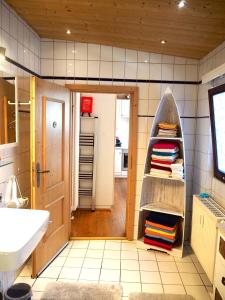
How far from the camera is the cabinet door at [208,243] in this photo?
2.04 meters

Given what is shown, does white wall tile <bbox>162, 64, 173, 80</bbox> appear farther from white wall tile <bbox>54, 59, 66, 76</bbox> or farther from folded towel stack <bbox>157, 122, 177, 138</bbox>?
white wall tile <bbox>54, 59, 66, 76</bbox>

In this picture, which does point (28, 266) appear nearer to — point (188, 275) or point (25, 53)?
point (188, 275)

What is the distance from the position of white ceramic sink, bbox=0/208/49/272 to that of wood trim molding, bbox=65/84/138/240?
5.00 feet

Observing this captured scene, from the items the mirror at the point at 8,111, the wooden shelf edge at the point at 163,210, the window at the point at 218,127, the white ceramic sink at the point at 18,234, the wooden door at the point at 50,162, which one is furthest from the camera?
the wooden shelf edge at the point at 163,210

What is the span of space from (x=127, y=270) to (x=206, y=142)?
1566 millimetres

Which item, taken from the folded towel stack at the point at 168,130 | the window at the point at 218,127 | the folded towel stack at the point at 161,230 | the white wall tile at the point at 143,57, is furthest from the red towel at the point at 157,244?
the white wall tile at the point at 143,57

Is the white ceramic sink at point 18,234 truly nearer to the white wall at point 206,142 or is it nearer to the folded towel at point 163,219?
the folded towel at point 163,219

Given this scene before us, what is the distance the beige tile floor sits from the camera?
231 cm

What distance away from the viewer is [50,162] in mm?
2568

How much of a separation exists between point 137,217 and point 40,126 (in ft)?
5.42

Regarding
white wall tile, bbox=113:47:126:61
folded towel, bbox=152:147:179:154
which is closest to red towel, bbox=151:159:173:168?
folded towel, bbox=152:147:179:154

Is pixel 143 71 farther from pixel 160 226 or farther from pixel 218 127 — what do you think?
pixel 160 226

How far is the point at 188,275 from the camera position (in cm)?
252

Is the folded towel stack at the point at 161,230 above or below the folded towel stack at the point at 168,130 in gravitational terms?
below
